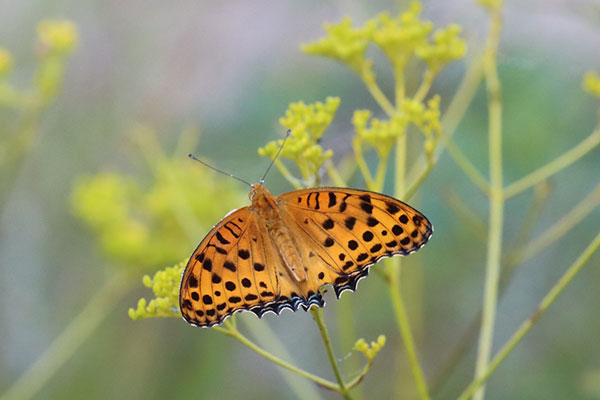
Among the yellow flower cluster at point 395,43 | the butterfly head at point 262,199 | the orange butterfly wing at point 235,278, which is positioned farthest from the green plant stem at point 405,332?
the yellow flower cluster at point 395,43

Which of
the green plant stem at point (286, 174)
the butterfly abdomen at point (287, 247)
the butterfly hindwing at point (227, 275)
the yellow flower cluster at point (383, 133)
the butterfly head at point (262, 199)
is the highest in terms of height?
the yellow flower cluster at point (383, 133)

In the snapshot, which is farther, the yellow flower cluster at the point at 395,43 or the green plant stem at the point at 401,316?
the yellow flower cluster at the point at 395,43

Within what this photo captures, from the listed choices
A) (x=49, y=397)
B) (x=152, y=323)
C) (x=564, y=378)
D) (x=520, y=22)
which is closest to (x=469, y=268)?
(x=564, y=378)

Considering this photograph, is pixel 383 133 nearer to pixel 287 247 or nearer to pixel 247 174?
pixel 287 247

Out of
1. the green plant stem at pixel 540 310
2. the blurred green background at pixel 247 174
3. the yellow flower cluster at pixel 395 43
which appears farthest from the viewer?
the blurred green background at pixel 247 174

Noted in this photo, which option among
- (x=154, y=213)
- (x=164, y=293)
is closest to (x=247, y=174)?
(x=154, y=213)

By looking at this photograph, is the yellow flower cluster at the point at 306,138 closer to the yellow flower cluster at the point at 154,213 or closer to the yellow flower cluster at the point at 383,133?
the yellow flower cluster at the point at 383,133

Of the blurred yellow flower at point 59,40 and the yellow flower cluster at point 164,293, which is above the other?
the blurred yellow flower at point 59,40
